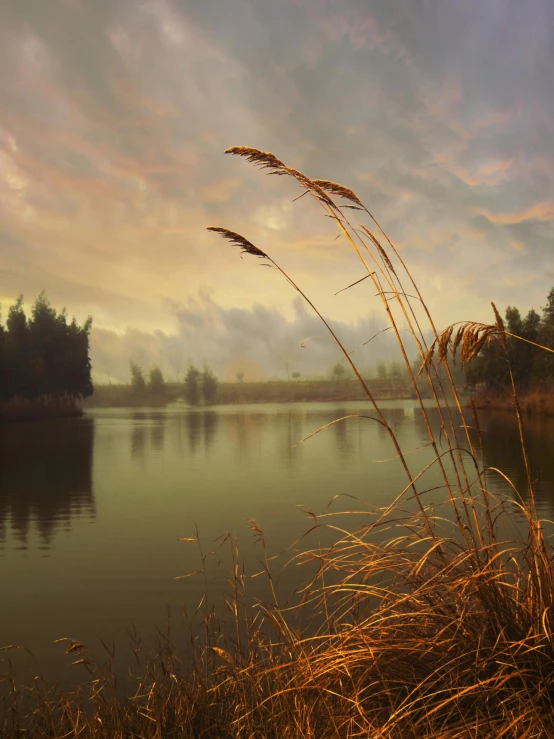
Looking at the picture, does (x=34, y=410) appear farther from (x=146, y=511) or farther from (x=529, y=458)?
(x=529, y=458)

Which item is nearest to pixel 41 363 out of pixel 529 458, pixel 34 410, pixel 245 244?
pixel 34 410

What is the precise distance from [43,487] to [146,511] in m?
3.98

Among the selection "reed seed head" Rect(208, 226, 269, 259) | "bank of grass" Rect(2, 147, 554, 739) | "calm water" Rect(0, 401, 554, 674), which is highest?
"reed seed head" Rect(208, 226, 269, 259)

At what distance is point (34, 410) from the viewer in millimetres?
46250

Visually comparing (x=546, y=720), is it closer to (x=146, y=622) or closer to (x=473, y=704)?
(x=473, y=704)

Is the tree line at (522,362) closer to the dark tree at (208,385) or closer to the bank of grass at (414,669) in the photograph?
the bank of grass at (414,669)

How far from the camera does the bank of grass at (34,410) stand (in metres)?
42.6

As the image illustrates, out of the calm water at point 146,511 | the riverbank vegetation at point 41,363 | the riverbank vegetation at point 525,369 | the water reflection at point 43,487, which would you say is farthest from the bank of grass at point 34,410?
the riverbank vegetation at point 525,369

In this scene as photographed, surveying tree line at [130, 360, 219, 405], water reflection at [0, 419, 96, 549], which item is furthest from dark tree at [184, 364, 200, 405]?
water reflection at [0, 419, 96, 549]

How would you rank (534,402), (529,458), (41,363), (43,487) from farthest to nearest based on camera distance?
(41,363) < (534,402) < (529,458) < (43,487)

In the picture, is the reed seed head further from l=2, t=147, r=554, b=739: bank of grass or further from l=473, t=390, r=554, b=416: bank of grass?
l=473, t=390, r=554, b=416: bank of grass

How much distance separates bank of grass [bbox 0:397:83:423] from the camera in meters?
42.6

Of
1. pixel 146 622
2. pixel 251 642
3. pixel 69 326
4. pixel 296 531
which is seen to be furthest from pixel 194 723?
pixel 69 326

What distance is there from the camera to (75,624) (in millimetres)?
5539
